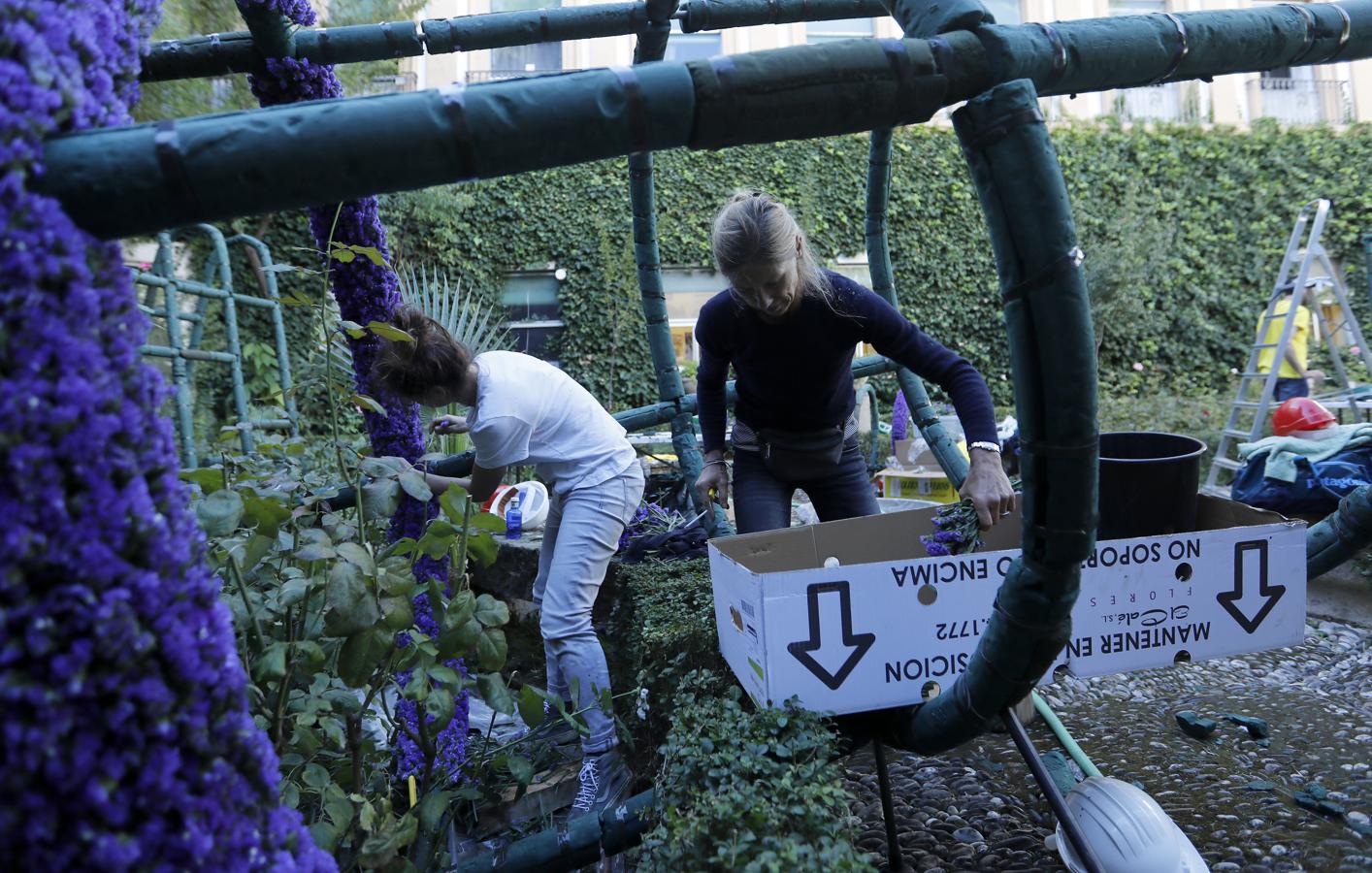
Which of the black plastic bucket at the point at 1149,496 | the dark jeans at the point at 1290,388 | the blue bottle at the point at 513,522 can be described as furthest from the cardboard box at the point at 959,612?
the dark jeans at the point at 1290,388

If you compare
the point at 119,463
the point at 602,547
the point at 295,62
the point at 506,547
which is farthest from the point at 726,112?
the point at 506,547

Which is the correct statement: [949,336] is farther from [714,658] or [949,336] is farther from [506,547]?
[714,658]

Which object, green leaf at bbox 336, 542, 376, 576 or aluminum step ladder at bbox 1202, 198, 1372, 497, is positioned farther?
aluminum step ladder at bbox 1202, 198, 1372, 497

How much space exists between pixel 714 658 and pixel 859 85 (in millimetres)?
1556

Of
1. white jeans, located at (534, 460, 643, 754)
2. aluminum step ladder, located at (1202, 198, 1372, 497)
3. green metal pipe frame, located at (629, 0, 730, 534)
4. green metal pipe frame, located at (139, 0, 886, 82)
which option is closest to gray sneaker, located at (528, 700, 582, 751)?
white jeans, located at (534, 460, 643, 754)

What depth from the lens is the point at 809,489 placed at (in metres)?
2.89

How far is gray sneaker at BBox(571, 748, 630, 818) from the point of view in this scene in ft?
8.36

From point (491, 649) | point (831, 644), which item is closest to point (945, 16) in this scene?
point (831, 644)

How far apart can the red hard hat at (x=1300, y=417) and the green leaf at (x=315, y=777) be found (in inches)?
210

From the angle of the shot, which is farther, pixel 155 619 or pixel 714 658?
pixel 714 658

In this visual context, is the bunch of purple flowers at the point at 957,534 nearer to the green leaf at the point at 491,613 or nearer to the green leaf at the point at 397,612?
the green leaf at the point at 491,613

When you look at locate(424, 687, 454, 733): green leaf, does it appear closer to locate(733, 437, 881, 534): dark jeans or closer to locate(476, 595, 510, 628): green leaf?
locate(476, 595, 510, 628): green leaf

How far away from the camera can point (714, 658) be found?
86.3 inches

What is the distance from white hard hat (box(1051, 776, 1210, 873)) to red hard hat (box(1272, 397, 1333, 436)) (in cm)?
405
